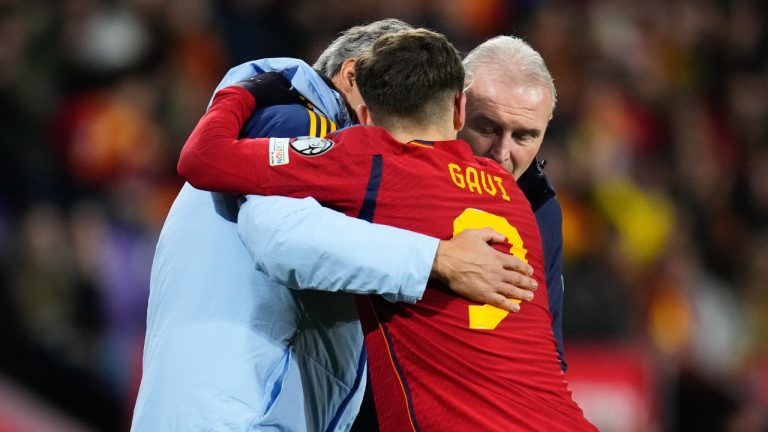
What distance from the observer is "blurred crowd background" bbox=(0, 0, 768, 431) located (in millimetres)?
6383

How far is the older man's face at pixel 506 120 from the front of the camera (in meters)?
3.38

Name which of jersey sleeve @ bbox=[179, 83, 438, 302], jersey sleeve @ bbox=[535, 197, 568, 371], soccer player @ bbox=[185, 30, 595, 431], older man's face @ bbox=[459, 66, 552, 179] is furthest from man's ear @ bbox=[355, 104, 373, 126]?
jersey sleeve @ bbox=[535, 197, 568, 371]

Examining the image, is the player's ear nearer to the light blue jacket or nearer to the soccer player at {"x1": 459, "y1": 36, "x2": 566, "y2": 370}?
the light blue jacket

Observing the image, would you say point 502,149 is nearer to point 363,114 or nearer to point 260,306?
point 363,114

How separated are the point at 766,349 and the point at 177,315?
20.2 feet

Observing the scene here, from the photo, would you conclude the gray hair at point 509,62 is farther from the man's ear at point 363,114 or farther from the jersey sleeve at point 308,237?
the jersey sleeve at point 308,237

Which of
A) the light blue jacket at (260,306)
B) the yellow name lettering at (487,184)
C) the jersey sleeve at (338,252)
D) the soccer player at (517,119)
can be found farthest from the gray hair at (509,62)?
the jersey sleeve at (338,252)

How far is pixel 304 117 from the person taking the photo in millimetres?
2898

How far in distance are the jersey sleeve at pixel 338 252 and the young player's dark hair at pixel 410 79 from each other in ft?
1.00

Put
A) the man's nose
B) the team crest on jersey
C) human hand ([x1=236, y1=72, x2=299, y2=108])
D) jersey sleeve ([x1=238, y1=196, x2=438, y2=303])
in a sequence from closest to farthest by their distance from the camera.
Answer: jersey sleeve ([x1=238, y1=196, x2=438, y2=303]) < the team crest on jersey < human hand ([x1=236, y1=72, x2=299, y2=108]) < the man's nose

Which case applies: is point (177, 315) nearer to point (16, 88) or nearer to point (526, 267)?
point (526, 267)

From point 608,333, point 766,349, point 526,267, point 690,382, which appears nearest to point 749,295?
point 766,349

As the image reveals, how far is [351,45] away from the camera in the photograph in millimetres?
3311

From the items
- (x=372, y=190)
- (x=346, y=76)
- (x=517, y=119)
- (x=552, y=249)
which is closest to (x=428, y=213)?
(x=372, y=190)
